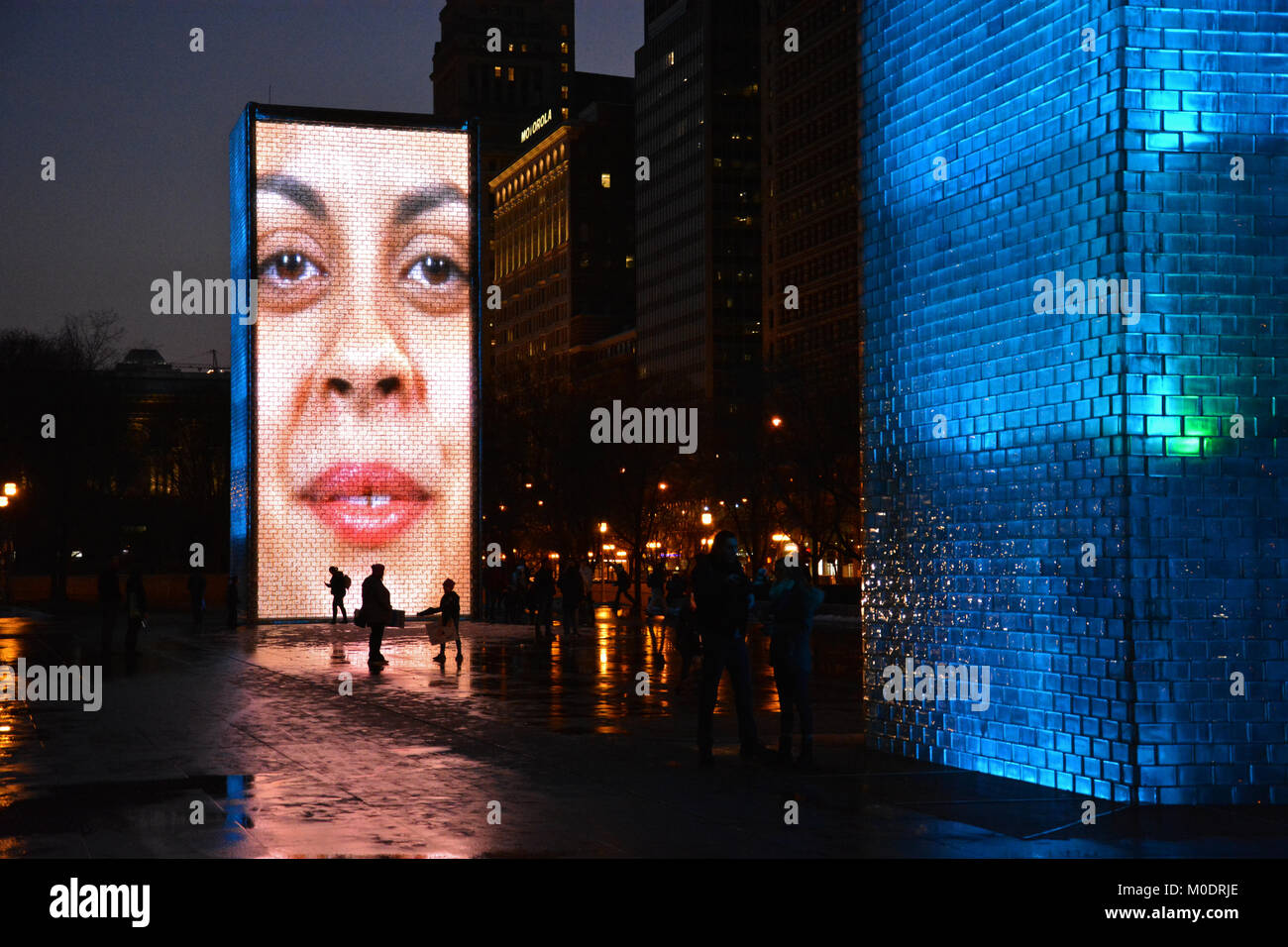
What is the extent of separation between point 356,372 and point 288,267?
3721 mm

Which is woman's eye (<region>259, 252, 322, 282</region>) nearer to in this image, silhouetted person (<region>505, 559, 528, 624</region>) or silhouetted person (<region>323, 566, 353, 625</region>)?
silhouetted person (<region>323, 566, 353, 625</region>)

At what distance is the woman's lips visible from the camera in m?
45.0

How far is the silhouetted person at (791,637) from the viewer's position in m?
13.9

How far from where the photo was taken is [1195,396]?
39.2 ft

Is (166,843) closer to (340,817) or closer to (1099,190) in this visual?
(340,817)

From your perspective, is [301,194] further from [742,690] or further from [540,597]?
[742,690]

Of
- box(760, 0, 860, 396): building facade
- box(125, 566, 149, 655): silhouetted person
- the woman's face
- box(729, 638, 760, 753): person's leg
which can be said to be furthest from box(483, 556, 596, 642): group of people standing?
box(760, 0, 860, 396): building facade

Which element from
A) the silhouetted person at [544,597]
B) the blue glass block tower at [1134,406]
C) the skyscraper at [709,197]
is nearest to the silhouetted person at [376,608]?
the silhouetted person at [544,597]

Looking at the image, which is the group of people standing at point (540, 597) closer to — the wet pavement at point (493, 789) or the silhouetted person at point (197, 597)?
the silhouetted person at point (197, 597)

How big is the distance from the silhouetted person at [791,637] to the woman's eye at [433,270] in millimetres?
33663
